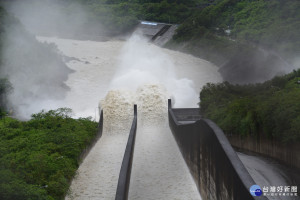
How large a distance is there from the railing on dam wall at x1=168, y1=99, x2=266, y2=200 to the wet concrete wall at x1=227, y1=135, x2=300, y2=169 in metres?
4.61

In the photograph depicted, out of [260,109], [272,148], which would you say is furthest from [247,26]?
[272,148]

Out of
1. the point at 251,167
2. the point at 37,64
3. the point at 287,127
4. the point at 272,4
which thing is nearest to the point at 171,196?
the point at 251,167

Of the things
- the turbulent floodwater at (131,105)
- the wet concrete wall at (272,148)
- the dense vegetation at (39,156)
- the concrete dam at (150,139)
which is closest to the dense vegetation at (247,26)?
the turbulent floodwater at (131,105)

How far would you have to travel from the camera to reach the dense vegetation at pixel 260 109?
1875 centimetres

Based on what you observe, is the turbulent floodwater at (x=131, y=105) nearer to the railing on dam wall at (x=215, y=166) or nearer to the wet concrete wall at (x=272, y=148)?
the railing on dam wall at (x=215, y=166)

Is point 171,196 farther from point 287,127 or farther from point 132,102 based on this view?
point 132,102

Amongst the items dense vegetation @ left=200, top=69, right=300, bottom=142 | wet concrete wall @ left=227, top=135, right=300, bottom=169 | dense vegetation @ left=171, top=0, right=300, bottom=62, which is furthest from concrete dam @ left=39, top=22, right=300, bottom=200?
dense vegetation @ left=171, top=0, right=300, bottom=62

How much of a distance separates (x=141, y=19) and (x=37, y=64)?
44.2 meters

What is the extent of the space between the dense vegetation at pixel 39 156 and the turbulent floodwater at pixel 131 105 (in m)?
0.87

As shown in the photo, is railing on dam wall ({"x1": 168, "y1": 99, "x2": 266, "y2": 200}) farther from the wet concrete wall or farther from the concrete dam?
the wet concrete wall

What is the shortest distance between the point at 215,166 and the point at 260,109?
11.0 metres

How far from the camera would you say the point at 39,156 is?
13531 millimetres

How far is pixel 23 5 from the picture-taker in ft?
261

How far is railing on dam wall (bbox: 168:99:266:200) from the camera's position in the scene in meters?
8.70
